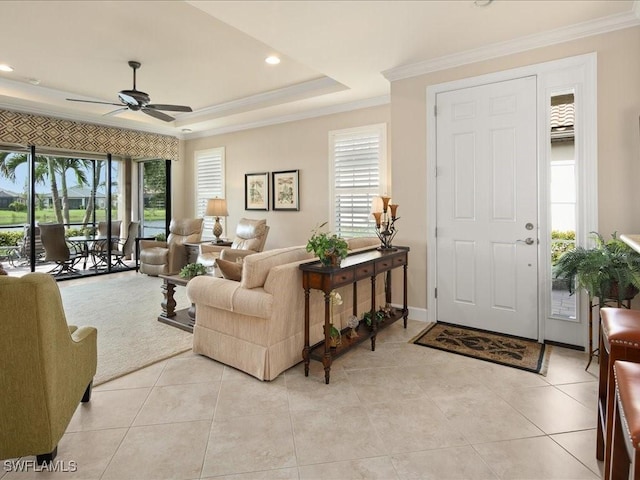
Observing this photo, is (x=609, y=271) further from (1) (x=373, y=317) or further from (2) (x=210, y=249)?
(2) (x=210, y=249)

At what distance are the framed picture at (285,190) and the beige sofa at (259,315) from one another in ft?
10.3

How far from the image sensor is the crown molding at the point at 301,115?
5188 mm

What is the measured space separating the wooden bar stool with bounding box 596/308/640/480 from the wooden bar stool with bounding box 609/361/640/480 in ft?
0.14

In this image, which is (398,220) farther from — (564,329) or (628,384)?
(628,384)

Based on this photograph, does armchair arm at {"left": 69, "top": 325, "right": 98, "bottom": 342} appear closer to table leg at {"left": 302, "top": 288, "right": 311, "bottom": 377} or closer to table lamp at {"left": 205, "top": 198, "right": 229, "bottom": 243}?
table leg at {"left": 302, "top": 288, "right": 311, "bottom": 377}

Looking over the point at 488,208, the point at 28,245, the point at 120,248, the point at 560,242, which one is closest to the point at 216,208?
the point at 120,248

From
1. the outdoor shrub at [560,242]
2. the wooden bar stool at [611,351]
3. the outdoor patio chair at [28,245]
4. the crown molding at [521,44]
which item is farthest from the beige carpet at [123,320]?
the crown molding at [521,44]

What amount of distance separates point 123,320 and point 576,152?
4770mm

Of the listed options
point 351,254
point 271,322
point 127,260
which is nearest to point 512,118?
point 351,254

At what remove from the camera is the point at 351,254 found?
135 inches

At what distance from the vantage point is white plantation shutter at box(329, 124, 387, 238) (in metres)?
5.18

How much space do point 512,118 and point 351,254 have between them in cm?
196

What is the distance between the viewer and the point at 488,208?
3.63m

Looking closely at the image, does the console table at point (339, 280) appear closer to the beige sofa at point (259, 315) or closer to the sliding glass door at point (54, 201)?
the beige sofa at point (259, 315)
